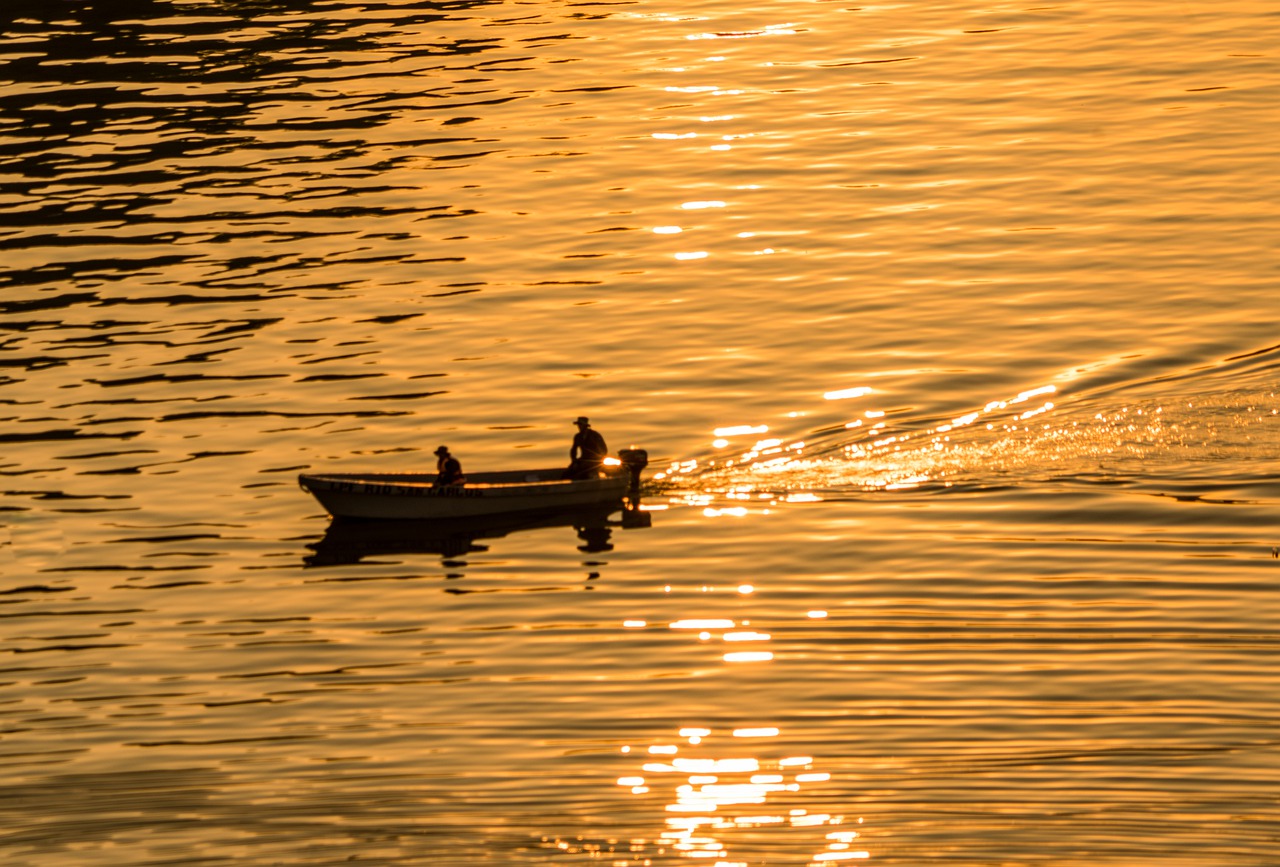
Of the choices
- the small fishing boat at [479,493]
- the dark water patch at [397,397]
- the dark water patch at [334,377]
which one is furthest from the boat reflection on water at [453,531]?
the dark water patch at [334,377]

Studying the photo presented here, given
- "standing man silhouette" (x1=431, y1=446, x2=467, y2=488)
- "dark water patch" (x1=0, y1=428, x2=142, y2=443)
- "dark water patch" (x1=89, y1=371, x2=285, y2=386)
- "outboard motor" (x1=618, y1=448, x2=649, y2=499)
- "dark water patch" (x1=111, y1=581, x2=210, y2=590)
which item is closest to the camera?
"dark water patch" (x1=111, y1=581, x2=210, y2=590)

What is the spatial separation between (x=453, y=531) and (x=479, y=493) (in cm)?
101

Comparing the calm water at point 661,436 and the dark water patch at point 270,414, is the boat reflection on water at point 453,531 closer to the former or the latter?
the calm water at point 661,436

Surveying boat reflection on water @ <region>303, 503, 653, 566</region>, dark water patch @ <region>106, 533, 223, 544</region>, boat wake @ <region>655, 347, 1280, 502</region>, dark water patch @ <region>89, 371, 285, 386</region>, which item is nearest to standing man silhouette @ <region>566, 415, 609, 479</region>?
boat reflection on water @ <region>303, 503, 653, 566</region>

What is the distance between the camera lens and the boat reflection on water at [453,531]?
35.7 meters

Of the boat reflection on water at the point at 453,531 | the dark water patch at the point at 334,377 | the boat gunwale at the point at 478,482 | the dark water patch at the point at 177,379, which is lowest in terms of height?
the boat reflection on water at the point at 453,531

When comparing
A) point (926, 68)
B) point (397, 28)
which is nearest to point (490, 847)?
point (926, 68)

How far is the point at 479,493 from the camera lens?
1430 inches

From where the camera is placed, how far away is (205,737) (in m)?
27.6

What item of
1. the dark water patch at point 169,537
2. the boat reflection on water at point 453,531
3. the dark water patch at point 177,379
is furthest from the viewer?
the dark water patch at point 177,379

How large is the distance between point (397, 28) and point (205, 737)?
48.0 meters

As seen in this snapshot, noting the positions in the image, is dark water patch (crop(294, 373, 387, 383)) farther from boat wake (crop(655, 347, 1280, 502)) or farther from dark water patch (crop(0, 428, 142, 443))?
boat wake (crop(655, 347, 1280, 502))

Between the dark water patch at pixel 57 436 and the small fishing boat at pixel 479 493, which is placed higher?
the dark water patch at pixel 57 436

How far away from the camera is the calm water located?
83.7 ft
